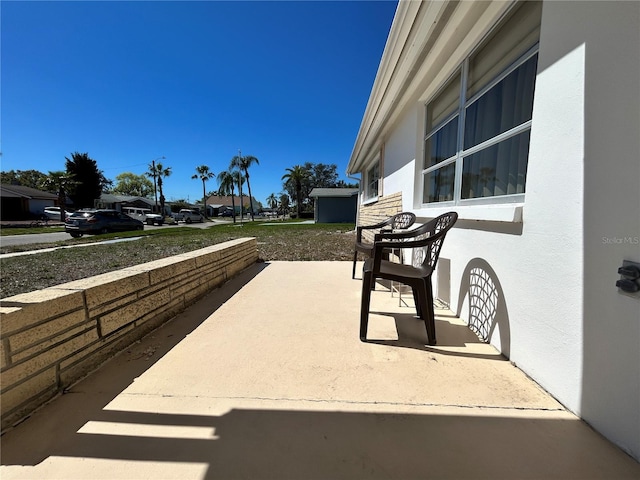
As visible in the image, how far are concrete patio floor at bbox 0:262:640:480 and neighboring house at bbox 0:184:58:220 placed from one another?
36.8 m

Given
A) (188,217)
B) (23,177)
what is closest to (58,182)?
(188,217)

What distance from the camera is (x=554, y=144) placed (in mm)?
1468

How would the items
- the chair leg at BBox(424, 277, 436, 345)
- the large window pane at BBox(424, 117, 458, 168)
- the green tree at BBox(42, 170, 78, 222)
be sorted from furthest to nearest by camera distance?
the green tree at BBox(42, 170, 78, 222), the large window pane at BBox(424, 117, 458, 168), the chair leg at BBox(424, 277, 436, 345)

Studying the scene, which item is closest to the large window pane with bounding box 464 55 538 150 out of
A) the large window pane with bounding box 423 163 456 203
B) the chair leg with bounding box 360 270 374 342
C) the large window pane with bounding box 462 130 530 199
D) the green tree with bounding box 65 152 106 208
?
the large window pane with bounding box 462 130 530 199

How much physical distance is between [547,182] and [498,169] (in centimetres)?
75

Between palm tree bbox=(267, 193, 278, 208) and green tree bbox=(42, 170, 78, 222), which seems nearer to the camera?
green tree bbox=(42, 170, 78, 222)

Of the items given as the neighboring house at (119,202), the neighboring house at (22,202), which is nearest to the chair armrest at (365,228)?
the neighboring house at (22,202)

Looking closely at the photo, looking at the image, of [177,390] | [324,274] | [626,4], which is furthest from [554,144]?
[324,274]

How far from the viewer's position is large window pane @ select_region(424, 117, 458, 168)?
291 cm

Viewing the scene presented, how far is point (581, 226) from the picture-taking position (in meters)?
1.26

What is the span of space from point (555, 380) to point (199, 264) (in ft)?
10.2

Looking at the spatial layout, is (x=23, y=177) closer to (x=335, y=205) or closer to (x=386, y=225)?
(x=335, y=205)

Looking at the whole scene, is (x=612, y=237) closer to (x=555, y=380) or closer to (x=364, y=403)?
(x=555, y=380)

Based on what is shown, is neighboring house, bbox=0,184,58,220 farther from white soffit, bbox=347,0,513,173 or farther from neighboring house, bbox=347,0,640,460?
neighboring house, bbox=347,0,640,460
